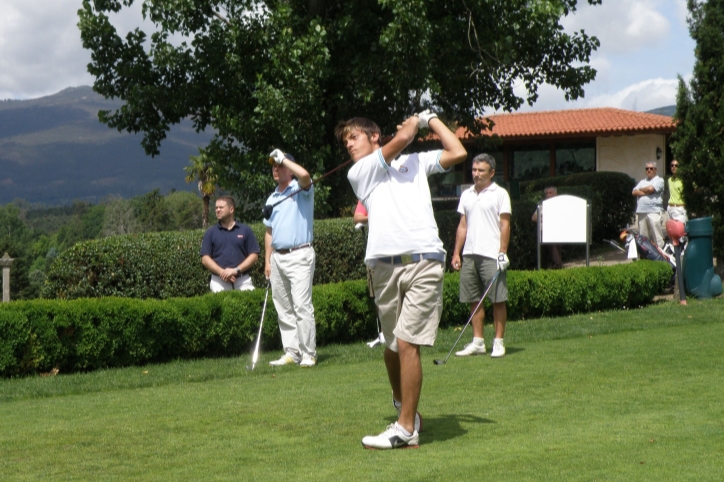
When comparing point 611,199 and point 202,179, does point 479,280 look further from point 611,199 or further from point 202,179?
point 202,179

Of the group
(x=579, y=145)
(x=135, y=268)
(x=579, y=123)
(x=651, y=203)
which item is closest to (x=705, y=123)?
(x=651, y=203)

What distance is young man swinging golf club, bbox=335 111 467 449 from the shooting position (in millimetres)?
5215

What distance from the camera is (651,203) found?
17.3 m

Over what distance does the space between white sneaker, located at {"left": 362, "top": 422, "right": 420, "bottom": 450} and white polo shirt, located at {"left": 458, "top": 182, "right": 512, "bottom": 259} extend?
160 inches

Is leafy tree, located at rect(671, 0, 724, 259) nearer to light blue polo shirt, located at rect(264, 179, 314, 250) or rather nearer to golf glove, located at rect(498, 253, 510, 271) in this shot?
golf glove, located at rect(498, 253, 510, 271)

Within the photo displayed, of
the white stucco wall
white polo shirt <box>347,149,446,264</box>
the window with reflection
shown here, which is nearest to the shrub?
the white stucco wall

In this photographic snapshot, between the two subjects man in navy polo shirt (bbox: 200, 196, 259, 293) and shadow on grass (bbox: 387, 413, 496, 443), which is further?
man in navy polo shirt (bbox: 200, 196, 259, 293)

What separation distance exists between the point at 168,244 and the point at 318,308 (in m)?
3.27

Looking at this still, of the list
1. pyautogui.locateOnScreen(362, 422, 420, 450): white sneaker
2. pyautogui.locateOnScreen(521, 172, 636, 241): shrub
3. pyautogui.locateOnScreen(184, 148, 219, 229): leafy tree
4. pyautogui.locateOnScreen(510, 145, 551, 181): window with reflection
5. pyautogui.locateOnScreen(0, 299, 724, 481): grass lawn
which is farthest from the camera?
pyautogui.locateOnScreen(184, 148, 219, 229): leafy tree

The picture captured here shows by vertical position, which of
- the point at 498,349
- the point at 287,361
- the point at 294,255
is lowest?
the point at 287,361

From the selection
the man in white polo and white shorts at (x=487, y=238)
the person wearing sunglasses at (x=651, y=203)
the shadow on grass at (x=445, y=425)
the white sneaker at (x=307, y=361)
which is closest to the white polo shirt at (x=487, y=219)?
the man in white polo and white shorts at (x=487, y=238)

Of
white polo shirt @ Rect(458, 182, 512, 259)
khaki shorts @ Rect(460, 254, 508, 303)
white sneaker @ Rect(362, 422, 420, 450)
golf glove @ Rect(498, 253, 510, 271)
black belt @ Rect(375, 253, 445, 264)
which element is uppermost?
white polo shirt @ Rect(458, 182, 512, 259)

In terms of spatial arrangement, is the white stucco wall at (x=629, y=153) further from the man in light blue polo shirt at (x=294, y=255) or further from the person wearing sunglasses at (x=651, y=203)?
the man in light blue polo shirt at (x=294, y=255)

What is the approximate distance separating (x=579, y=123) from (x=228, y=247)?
28.8 metres
